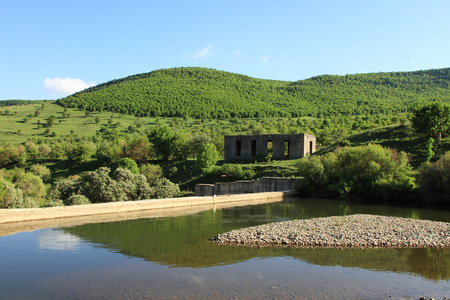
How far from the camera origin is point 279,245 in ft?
50.1

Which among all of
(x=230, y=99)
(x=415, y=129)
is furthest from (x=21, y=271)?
(x=230, y=99)

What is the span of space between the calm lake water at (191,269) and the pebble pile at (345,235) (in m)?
0.76

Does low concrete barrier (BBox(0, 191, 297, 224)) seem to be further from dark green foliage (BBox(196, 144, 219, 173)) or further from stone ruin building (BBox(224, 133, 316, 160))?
stone ruin building (BBox(224, 133, 316, 160))

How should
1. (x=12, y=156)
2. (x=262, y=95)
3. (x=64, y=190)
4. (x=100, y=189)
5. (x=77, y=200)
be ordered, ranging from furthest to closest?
1. (x=262, y=95)
2. (x=12, y=156)
3. (x=64, y=190)
4. (x=100, y=189)
5. (x=77, y=200)

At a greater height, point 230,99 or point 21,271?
point 230,99

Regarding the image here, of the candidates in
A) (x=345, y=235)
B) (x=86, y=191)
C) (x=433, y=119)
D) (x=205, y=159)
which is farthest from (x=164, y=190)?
(x=433, y=119)

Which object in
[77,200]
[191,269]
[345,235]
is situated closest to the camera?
[191,269]

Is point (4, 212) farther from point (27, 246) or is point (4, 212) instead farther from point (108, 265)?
point (108, 265)

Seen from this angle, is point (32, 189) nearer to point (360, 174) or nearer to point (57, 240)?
point (57, 240)

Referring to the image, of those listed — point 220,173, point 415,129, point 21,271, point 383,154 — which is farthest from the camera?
point 220,173

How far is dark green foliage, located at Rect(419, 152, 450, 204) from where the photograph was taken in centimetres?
2812

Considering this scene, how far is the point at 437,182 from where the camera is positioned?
28672 millimetres

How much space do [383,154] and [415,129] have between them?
44.4 ft

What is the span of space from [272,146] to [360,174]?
1990cm
